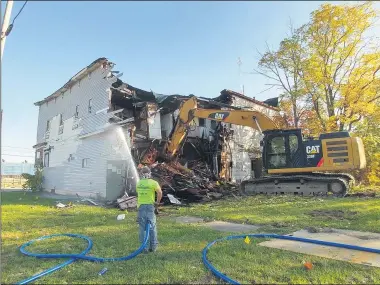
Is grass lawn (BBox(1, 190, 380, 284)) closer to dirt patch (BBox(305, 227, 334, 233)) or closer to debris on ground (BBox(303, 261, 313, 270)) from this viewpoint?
debris on ground (BBox(303, 261, 313, 270))

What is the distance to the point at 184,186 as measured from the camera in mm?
14531

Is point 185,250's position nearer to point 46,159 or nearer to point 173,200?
point 173,200

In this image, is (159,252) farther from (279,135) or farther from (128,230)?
(279,135)

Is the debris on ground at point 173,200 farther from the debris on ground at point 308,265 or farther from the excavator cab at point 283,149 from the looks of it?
the debris on ground at point 308,265

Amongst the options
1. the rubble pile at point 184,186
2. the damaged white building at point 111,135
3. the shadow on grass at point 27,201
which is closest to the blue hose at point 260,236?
the rubble pile at point 184,186

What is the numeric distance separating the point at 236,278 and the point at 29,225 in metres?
6.94

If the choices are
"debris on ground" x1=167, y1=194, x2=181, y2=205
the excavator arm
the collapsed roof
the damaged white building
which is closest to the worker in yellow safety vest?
"debris on ground" x1=167, y1=194, x2=181, y2=205

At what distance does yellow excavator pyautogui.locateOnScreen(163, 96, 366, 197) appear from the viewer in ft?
41.7

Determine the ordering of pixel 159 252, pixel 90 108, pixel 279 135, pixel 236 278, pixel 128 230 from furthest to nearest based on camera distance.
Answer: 1. pixel 90 108
2. pixel 279 135
3. pixel 128 230
4. pixel 159 252
5. pixel 236 278

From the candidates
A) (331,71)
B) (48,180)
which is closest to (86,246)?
(48,180)

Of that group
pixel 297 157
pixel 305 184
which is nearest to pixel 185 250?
pixel 297 157

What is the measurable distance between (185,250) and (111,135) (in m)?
11.6

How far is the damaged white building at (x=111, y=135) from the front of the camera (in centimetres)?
1619

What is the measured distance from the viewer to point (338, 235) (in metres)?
6.75
